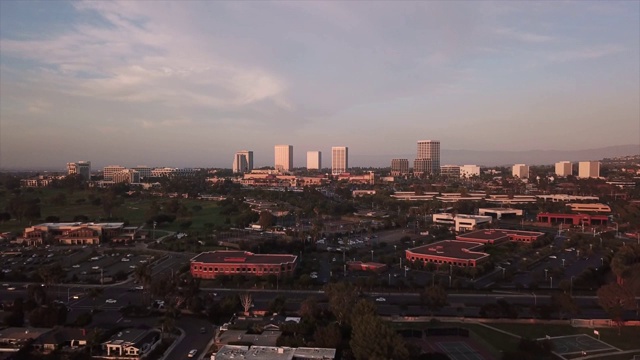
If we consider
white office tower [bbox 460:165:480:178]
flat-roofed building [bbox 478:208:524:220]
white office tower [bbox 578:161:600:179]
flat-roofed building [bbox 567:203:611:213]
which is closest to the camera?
flat-roofed building [bbox 567:203:611:213]

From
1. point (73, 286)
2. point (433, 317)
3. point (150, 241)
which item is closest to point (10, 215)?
point (150, 241)

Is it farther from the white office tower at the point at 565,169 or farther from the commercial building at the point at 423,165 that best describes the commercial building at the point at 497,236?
the commercial building at the point at 423,165

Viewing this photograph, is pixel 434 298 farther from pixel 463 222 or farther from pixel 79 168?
pixel 79 168

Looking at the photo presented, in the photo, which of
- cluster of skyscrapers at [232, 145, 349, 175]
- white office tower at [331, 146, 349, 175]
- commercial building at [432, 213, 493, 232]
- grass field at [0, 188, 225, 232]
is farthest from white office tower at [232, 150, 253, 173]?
commercial building at [432, 213, 493, 232]

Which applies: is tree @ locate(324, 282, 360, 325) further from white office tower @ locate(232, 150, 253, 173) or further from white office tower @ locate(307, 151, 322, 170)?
white office tower @ locate(307, 151, 322, 170)

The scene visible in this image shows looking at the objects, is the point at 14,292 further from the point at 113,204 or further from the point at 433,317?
the point at 113,204

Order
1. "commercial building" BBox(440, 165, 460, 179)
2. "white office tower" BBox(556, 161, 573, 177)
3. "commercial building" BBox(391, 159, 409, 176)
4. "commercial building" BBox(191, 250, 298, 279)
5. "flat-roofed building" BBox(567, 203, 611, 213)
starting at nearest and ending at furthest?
"commercial building" BBox(191, 250, 298, 279)
"flat-roofed building" BBox(567, 203, 611, 213)
"white office tower" BBox(556, 161, 573, 177)
"commercial building" BBox(440, 165, 460, 179)
"commercial building" BBox(391, 159, 409, 176)

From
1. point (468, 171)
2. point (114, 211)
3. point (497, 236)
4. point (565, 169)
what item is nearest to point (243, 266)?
point (497, 236)
